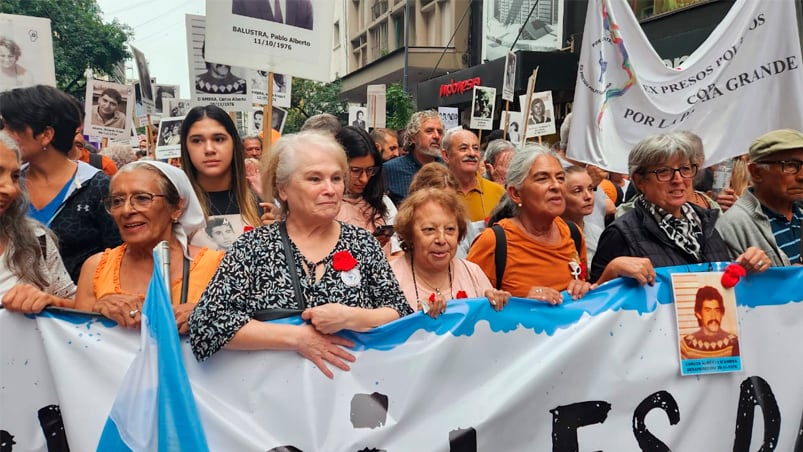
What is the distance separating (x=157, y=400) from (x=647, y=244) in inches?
83.7

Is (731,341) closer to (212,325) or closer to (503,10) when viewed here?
(212,325)

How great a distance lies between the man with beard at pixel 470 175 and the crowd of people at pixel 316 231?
923 millimetres

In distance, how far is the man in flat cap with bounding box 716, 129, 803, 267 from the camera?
10.3 feet

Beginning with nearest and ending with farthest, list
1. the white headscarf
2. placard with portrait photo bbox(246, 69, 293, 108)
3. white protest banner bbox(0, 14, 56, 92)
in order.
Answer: the white headscarf
white protest banner bbox(0, 14, 56, 92)
placard with portrait photo bbox(246, 69, 293, 108)

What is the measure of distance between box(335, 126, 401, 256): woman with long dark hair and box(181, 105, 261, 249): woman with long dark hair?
0.59 meters

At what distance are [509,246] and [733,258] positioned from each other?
1.02m

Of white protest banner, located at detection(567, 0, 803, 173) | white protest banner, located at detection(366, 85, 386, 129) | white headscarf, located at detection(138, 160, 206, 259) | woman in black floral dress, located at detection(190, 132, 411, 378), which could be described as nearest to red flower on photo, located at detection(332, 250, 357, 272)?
woman in black floral dress, located at detection(190, 132, 411, 378)

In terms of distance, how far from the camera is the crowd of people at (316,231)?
94.8 inches

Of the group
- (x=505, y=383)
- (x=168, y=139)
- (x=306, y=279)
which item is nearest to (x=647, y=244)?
(x=505, y=383)

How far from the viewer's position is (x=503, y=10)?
2184cm

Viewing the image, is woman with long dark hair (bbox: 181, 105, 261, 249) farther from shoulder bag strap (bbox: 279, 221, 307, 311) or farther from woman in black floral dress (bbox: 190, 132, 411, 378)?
shoulder bag strap (bbox: 279, 221, 307, 311)

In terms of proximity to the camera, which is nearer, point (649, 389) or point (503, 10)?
point (649, 389)

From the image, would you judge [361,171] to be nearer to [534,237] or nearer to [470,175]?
[534,237]

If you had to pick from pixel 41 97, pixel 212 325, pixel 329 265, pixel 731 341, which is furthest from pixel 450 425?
pixel 41 97
